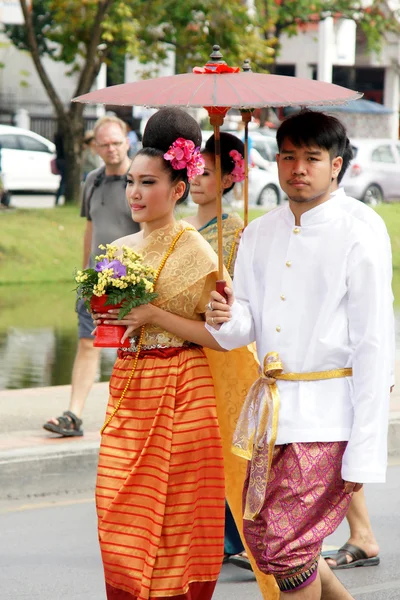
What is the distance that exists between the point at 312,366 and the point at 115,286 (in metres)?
0.79

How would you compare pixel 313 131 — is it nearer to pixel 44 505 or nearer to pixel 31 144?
pixel 44 505

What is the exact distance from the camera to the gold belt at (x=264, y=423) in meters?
3.92

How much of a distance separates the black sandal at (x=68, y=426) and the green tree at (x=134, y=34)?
1292 cm

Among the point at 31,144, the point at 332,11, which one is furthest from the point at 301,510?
the point at 332,11

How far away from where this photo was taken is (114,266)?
4285 mm

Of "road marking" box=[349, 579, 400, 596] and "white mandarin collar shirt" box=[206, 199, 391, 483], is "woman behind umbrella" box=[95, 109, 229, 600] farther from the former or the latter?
"road marking" box=[349, 579, 400, 596]

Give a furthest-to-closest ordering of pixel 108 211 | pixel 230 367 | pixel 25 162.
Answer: pixel 25 162
pixel 108 211
pixel 230 367

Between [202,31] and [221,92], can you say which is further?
[202,31]

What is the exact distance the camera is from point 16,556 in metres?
5.75

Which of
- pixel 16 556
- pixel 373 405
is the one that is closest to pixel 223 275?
pixel 373 405

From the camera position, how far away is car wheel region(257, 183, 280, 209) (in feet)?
80.6

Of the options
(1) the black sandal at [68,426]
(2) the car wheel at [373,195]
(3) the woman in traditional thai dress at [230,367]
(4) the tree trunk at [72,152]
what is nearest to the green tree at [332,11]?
(2) the car wheel at [373,195]

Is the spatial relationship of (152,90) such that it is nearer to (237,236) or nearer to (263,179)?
(237,236)

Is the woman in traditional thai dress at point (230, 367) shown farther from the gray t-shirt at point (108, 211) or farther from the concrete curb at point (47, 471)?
the gray t-shirt at point (108, 211)
